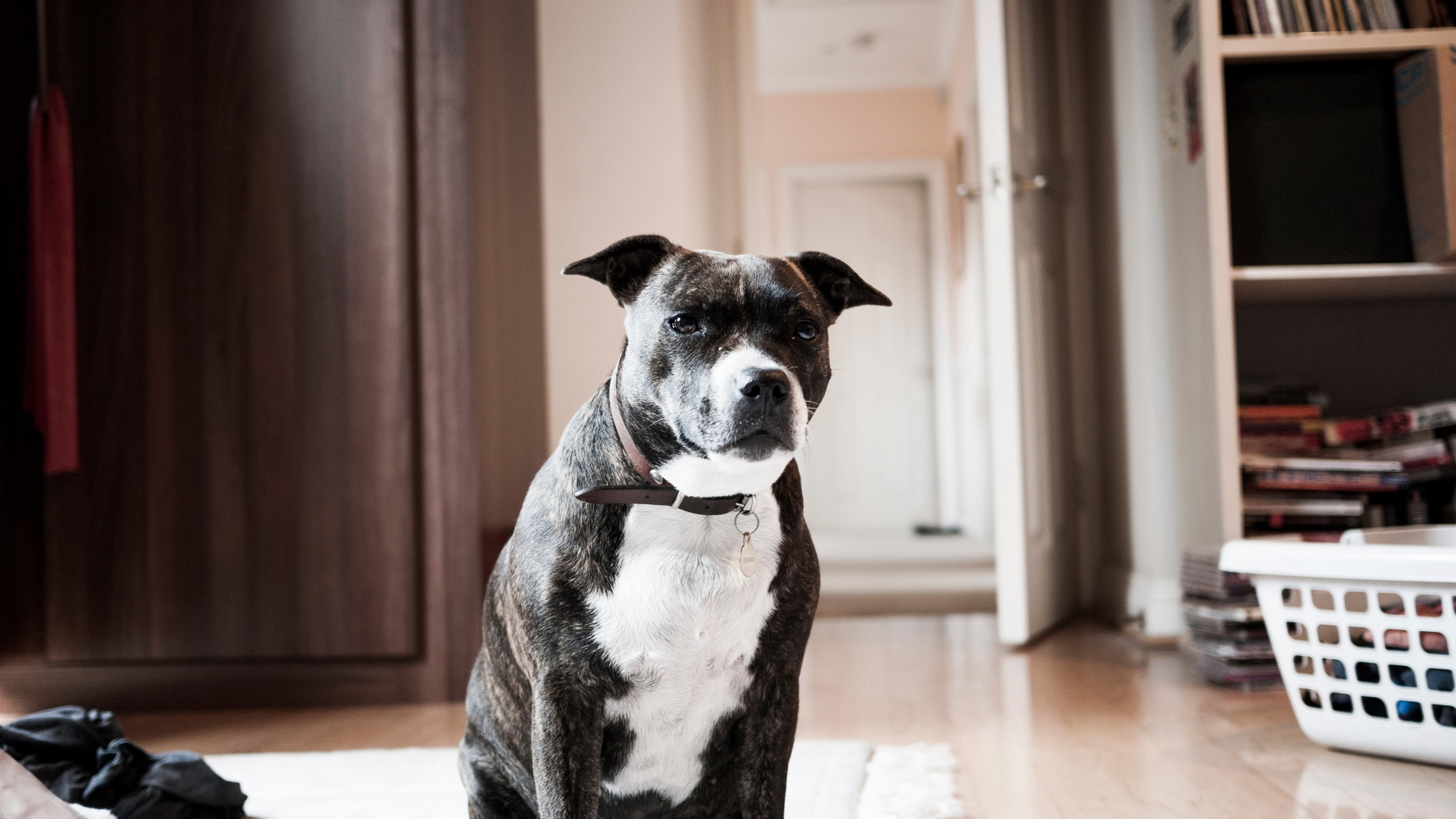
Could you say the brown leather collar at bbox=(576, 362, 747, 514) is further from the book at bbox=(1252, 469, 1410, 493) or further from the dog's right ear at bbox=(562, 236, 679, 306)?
the book at bbox=(1252, 469, 1410, 493)

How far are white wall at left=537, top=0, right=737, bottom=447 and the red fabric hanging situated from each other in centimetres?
112

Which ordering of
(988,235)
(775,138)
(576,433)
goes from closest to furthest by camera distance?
(576,433) < (988,235) < (775,138)

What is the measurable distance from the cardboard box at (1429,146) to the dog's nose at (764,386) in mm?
1665

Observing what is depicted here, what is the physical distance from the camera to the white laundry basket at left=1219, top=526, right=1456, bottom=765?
1.52m

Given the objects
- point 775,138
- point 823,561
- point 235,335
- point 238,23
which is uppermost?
point 775,138

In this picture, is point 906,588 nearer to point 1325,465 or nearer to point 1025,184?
point 1025,184

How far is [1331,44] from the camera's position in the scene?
2064 millimetres

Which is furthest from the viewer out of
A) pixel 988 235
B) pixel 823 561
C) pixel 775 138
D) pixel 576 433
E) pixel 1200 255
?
pixel 775 138

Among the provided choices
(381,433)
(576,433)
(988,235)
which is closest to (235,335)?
(381,433)

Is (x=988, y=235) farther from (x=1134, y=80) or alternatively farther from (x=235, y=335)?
(x=235, y=335)

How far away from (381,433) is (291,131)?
0.69m

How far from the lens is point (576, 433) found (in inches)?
42.6

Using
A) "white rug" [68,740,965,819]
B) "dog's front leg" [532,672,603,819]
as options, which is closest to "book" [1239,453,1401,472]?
"white rug" [68,740,965,819]

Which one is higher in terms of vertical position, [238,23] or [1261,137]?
[238,23]
